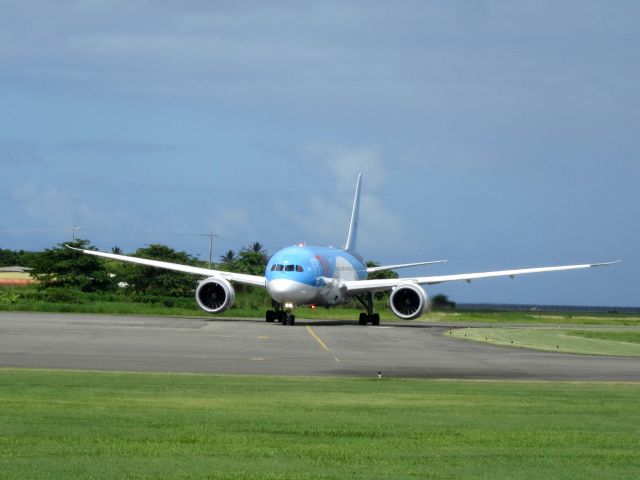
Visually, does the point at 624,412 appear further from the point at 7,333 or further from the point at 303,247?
the point at 303,247

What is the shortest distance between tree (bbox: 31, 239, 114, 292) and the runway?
61.8 meters

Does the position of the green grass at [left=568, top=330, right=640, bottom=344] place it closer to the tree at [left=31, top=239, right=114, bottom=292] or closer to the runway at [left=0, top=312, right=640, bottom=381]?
the runway at [left=0, top=312, right=640, bottom=381]

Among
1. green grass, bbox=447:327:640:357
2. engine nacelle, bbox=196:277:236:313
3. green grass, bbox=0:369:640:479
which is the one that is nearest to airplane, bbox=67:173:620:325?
engine nacelle, bbox=196:277:236:313

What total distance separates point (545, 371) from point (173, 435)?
14.5 meters

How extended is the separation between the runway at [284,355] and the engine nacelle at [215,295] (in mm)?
15611

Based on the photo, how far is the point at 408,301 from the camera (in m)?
60.3

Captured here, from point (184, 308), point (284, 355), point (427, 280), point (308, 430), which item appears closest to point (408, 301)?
point (427, 280)

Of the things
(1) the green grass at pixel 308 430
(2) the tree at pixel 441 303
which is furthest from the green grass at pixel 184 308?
(1) the green grass at pixel 308 430

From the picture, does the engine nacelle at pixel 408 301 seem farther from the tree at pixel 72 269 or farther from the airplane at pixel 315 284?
the tree at pixel 72 269

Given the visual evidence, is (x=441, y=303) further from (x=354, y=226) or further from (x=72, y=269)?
(x=72, y=269)

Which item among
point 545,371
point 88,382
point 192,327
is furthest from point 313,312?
point 88,382

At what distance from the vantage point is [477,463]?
1123cm

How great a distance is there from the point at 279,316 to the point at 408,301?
6.65 metres

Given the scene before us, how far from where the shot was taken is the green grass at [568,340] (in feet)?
120
